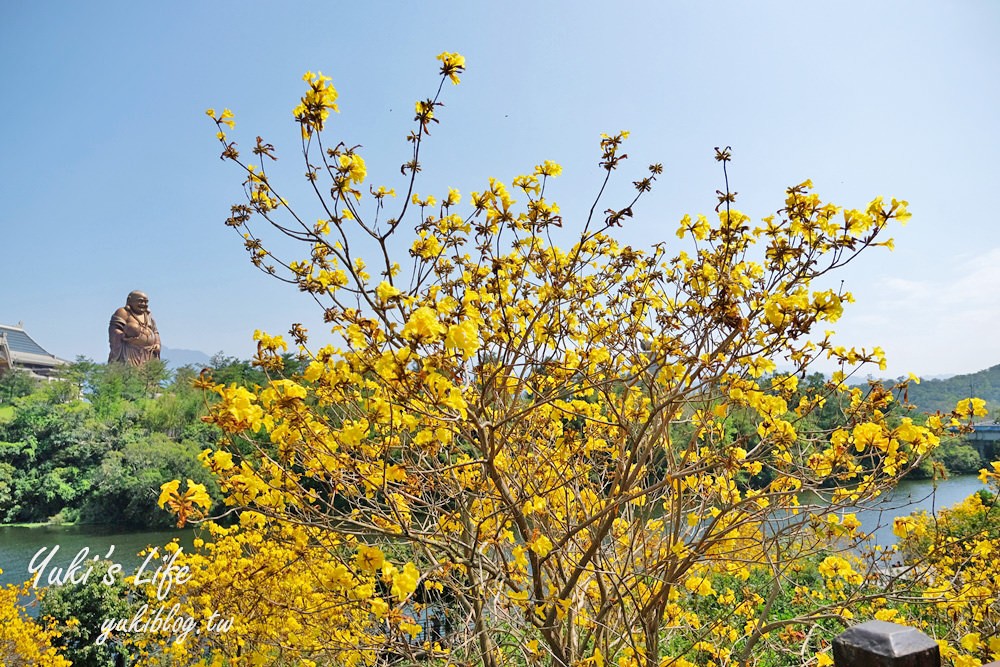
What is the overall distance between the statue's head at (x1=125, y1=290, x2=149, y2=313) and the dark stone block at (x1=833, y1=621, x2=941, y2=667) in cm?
3911

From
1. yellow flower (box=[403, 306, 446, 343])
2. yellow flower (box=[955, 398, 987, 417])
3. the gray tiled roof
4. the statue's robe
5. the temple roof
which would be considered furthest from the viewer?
the gray tiled roof

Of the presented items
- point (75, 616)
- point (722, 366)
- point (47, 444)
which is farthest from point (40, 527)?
point (722, 366)

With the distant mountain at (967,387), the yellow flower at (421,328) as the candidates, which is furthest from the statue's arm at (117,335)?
the distant mountain at (967,387)

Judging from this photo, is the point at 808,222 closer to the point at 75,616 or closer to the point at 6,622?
the point at 6,622

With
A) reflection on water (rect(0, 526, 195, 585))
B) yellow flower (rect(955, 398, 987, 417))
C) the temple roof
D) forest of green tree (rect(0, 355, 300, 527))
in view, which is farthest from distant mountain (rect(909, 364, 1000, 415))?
the temple roof

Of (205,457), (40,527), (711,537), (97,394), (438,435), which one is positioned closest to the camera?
(438,435)

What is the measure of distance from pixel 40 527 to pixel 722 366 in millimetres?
21682

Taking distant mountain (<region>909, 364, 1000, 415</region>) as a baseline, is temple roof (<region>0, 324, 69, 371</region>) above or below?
above

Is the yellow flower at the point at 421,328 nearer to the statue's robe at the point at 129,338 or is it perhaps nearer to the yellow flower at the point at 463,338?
the yellow flower at the point at 463,338

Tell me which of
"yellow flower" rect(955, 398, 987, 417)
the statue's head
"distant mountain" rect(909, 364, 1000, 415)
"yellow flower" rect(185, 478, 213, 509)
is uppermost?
the statue's head

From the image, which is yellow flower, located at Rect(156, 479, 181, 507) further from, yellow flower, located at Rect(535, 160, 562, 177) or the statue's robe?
the statue's robe

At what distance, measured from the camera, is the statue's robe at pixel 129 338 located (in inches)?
1276

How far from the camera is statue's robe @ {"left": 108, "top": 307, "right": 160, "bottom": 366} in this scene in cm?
3241

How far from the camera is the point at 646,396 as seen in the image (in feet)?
8.80
